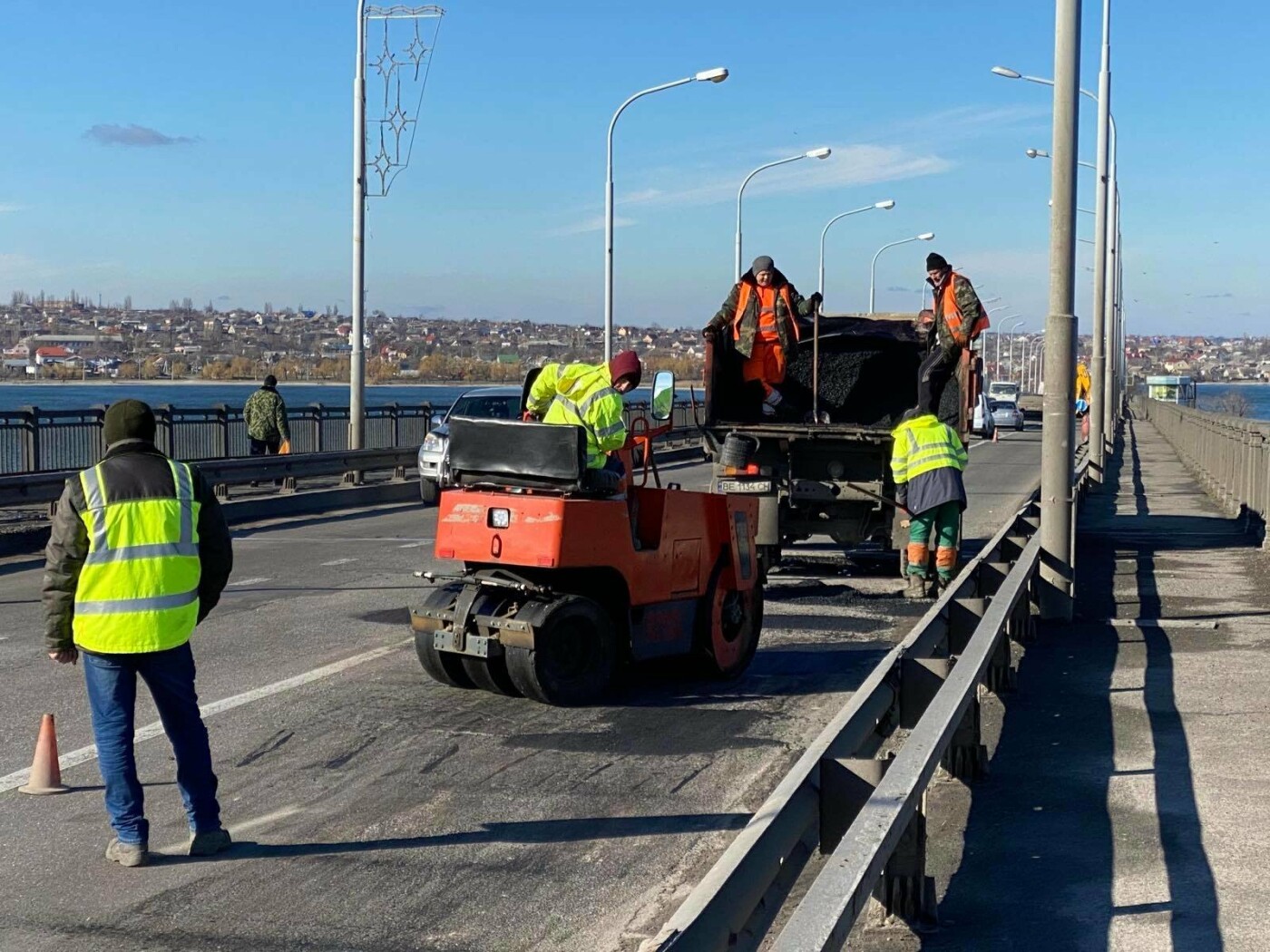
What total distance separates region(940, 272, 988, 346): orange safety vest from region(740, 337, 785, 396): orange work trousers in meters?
1.64

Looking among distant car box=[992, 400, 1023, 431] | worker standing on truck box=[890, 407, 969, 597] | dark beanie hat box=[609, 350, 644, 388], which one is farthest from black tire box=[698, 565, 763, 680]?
distant car box=[992, 400, 1023, 431]

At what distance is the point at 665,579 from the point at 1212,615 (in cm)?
556

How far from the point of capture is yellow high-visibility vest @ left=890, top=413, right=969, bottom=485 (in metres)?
13.1

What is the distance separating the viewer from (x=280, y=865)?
6.09 m

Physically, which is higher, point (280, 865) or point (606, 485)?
point (606, 485)

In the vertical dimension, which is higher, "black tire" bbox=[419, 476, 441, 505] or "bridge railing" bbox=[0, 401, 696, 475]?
"bridge railing" bbox=[0, 401, 696, 475]

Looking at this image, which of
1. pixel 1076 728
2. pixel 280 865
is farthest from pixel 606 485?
pixel 280 865

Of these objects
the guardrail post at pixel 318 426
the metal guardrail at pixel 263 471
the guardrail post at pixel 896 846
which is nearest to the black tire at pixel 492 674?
the guardrail post at pixel 896 846

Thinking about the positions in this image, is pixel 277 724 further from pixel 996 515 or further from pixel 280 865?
pixel 996 515

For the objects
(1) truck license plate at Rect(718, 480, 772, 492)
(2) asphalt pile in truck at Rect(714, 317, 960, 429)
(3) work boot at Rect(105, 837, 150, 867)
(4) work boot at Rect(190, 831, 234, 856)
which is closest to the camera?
(3) work boot at Rect(105, 837, 150, 867)

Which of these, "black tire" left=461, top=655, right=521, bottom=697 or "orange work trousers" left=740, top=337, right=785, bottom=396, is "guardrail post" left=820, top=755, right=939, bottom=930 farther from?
"orange work trousers" left=740, top=337, right=785, bottom=396

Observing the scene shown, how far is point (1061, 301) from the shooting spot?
1259 cm

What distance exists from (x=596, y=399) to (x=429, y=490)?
16827mm

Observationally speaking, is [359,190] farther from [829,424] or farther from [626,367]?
[626,367]
